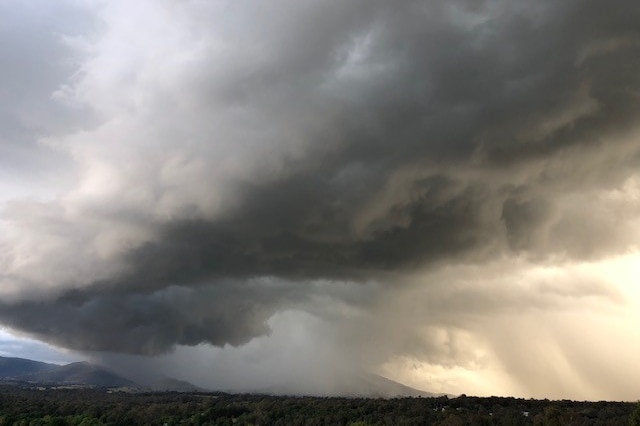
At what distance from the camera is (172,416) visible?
192m

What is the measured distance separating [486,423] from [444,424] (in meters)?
9.68

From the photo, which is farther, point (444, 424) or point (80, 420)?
point (80, 420)

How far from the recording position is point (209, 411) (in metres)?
199

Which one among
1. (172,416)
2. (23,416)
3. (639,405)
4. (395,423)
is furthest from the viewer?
(172,416)

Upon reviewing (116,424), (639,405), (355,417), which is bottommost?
(116,424)

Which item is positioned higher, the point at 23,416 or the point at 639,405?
the point at 639,405

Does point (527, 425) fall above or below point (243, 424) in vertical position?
above

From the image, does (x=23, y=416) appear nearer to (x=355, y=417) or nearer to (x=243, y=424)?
(x=243, y=424)

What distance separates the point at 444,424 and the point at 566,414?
96.5 feet

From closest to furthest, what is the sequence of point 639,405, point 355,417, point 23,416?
point 639,405 < point 355,417 < point 23,416

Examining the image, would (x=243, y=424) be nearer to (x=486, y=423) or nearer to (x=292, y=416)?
(x=292, y=416)

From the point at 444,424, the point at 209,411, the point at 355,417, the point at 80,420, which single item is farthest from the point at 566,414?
the point at 80,420

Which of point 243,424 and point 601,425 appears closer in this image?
point 601,425

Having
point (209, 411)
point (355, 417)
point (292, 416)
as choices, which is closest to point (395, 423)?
point (355, 417)
